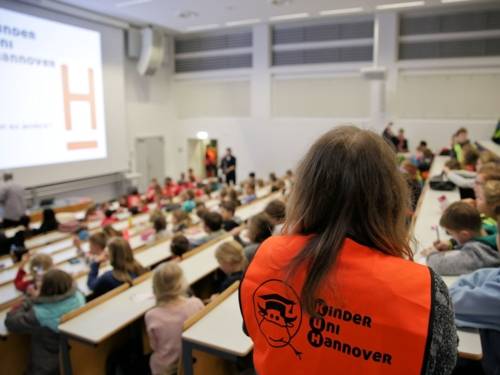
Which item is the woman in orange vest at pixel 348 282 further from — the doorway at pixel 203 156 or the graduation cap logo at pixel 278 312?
the doorway at pixel 203 156

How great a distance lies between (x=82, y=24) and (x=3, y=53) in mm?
2128

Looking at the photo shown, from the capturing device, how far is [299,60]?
440 inches

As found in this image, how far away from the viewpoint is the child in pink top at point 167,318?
263 cm

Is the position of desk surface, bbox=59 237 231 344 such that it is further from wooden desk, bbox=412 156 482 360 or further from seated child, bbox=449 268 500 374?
seated child, bbox=449 268 500 374

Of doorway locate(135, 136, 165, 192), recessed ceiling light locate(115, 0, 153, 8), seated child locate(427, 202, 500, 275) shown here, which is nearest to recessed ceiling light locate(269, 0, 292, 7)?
recessed ceiling light locate(115, 0, 153, 8)

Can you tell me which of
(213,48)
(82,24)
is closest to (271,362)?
(82,24)

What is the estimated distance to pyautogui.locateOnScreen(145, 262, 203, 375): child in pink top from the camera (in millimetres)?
2629

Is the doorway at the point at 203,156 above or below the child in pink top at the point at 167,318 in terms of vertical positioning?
above

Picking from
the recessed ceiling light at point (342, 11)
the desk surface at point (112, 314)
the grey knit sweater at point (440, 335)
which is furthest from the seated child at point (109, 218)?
the recessed ceiling light at point (342, 11)

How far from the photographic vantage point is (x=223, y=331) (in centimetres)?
238

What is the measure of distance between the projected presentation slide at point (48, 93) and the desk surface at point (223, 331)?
690cm

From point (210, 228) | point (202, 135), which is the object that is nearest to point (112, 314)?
→ point (210, 228)

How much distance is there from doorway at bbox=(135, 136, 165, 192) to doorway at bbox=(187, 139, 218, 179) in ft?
3.09

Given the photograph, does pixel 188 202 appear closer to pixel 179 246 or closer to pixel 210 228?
pixel 210 228
